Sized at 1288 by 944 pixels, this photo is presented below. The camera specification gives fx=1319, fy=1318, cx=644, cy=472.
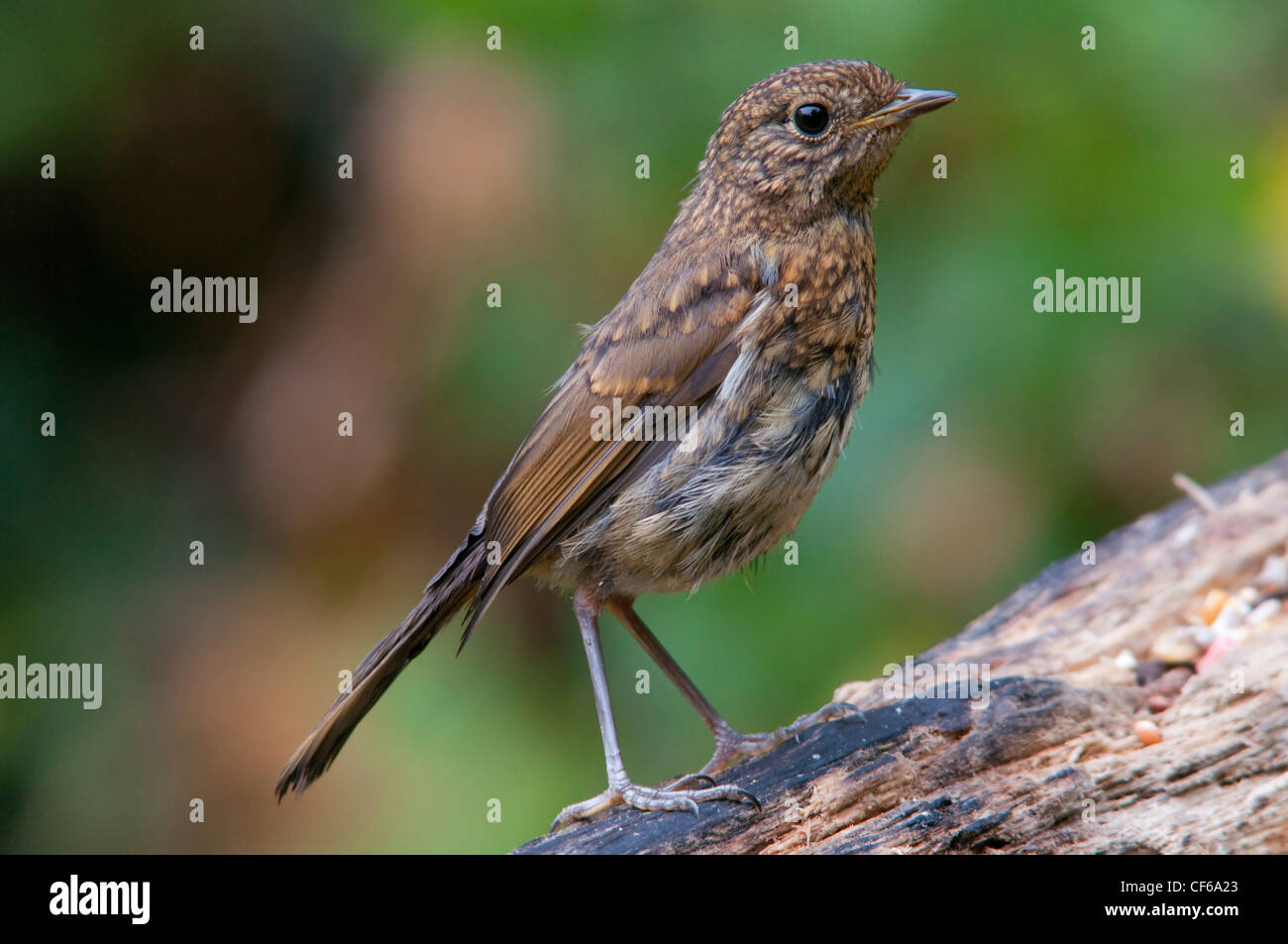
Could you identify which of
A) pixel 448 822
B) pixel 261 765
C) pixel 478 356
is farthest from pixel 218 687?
pixel 478 356

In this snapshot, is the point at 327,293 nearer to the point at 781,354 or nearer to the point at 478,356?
the point at 478,356

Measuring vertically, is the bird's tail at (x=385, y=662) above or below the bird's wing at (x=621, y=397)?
below

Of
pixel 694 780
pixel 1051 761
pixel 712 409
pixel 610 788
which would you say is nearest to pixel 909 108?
pixel 712 409

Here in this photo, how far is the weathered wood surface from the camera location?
3.37 m

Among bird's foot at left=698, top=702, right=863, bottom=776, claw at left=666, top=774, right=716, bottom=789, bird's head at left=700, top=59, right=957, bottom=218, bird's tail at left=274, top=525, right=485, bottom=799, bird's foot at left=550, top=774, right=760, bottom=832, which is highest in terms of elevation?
bird's head at left=700, top=59, right=957, bottom=218

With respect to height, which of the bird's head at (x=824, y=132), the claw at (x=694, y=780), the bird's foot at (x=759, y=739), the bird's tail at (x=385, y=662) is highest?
the bird's head at (x=824, y=132)

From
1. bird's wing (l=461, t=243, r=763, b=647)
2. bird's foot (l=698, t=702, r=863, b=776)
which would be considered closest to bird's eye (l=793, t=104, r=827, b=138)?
bird's wing (l=461, t=243, r=763, b=647)

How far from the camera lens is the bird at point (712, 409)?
3.64 m

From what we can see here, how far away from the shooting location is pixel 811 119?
12.6 ft

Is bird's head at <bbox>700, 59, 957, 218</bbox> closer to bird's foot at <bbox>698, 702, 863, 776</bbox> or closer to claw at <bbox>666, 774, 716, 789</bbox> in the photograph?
bird's foot at <bbox>698, 702, 863, 776</bbox>

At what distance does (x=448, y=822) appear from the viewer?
4.66 metres

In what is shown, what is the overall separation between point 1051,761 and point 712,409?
1360mm

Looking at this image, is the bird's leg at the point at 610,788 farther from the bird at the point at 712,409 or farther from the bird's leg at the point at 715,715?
the bird's leg at the point at 715,715

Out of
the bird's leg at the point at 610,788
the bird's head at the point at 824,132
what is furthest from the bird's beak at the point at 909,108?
the bird's leg at the point at 610,788
